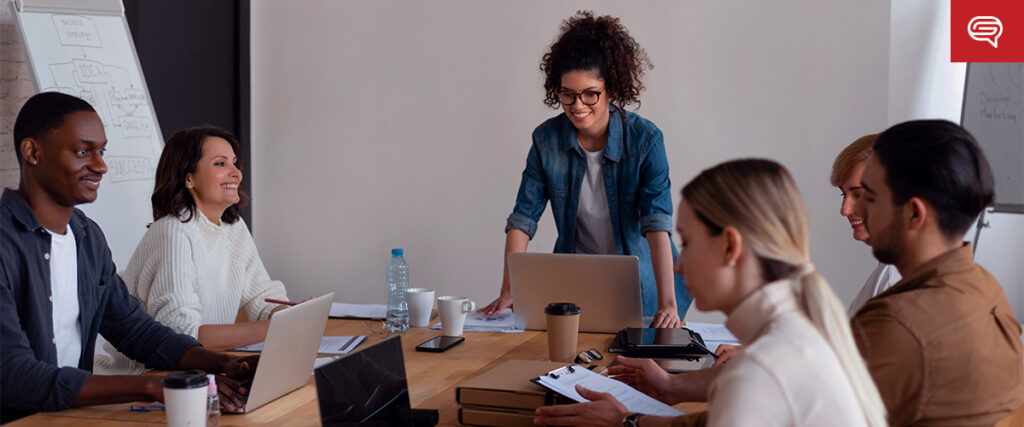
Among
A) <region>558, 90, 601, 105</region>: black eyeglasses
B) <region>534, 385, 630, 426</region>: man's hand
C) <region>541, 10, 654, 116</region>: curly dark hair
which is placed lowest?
<region>534, 385, 630, 426</region>: man's hand

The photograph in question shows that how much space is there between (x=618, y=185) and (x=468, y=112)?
1.85 meters

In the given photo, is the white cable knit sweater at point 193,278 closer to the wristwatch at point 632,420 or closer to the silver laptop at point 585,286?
the silver laptop at point 585,286

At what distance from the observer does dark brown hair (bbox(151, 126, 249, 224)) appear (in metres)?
2.44

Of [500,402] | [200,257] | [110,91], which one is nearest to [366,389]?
[500,402]

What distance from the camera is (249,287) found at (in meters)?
2.63

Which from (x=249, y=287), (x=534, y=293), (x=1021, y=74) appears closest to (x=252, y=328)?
(x=249, y=287)

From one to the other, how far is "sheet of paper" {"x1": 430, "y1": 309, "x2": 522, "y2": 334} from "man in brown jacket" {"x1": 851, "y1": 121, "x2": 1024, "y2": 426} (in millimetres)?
1204

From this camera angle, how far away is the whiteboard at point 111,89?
331cm

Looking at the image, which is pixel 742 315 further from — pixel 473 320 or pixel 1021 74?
pixel 1021 74

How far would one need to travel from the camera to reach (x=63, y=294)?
6.35ft

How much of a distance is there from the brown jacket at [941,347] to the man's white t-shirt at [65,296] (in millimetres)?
1660

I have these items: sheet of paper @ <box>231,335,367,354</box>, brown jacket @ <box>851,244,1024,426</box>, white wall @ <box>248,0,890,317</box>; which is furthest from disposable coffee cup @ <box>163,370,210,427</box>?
white wall @ <box>248,0,890,317</box>

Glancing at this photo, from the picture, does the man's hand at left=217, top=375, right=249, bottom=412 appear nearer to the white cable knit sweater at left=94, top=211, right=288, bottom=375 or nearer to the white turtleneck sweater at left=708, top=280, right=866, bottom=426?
the white cable knit sweater at left=94, top=211, right=288, bottom=375

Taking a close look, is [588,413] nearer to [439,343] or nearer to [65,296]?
[439,343]
